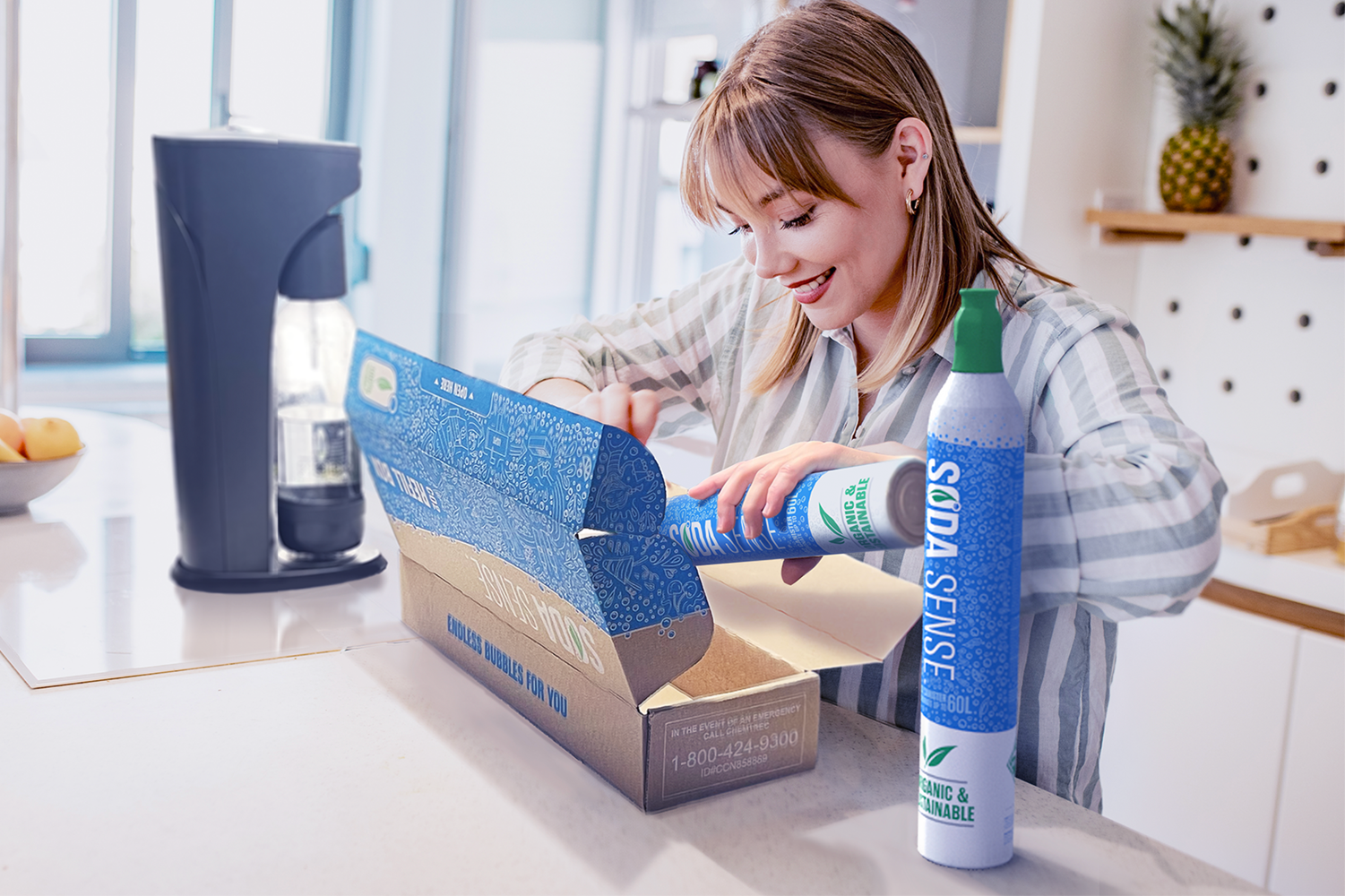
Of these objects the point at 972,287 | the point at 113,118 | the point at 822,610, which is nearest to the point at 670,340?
the point at 972,287

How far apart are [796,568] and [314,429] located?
0.53 metres

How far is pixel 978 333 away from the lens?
57 centimetres

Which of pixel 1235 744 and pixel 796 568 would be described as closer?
pixel 796 568

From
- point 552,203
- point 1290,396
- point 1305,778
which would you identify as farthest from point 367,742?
point 552,203

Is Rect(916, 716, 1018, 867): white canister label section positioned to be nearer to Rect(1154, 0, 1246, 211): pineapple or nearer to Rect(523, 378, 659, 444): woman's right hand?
Rect(523, 378, 659, 444): woman's right hand

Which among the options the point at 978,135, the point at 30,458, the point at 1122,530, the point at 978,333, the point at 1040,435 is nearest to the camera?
the point at 978,333

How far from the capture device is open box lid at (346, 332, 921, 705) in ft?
2.12

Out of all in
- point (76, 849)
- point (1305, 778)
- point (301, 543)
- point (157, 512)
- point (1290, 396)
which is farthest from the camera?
point (1290, 396)

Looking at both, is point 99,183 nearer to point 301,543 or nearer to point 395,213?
point 395,213

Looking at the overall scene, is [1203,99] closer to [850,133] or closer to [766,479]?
[850,133]

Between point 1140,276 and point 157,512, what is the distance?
6.48 feet

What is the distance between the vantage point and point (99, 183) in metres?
3.08

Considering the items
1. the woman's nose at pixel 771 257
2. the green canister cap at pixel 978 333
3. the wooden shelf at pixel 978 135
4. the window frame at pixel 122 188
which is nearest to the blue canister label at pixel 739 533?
the green canister cap at pixel 978 333

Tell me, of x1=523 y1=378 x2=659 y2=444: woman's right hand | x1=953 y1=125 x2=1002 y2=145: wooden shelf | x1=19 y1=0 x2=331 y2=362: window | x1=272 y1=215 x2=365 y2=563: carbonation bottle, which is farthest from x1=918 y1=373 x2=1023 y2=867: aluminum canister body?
x1=19 y1=0 x2=331 y2=362: window
